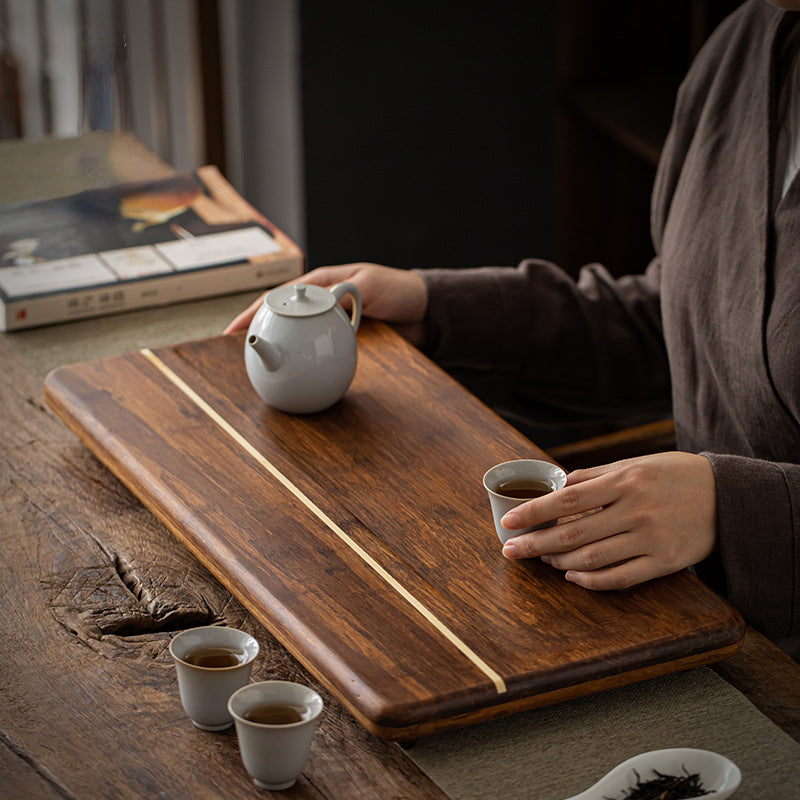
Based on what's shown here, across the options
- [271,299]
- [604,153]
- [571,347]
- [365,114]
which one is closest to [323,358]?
[271,299]

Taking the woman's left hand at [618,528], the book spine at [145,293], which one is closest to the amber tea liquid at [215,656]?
the woman's left hand at [618,528]

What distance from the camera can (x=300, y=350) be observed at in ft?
4.11

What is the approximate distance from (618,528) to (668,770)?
23 cm

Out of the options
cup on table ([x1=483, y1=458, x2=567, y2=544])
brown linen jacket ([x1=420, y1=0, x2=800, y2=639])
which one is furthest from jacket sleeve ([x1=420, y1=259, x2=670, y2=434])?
cup on table ([x1=483, y1=458, x2=567, y2=544])

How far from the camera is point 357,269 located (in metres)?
1.50

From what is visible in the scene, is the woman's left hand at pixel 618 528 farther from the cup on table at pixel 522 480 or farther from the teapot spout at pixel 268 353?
the teapot spout at pixel 268 353

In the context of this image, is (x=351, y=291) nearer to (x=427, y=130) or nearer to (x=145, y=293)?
(x=145, y=293)

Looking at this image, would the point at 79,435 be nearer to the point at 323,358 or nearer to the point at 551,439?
the point at 323,358

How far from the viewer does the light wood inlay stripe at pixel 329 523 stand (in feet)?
2.99

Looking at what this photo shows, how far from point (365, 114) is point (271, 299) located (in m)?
1.58

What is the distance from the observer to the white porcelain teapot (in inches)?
49.3

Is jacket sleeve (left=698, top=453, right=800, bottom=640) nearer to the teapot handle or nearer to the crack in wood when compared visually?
the teapot handle

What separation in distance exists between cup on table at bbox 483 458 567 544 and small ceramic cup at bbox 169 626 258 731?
27 centimetres

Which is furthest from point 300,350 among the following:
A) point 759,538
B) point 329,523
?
point 759,538
